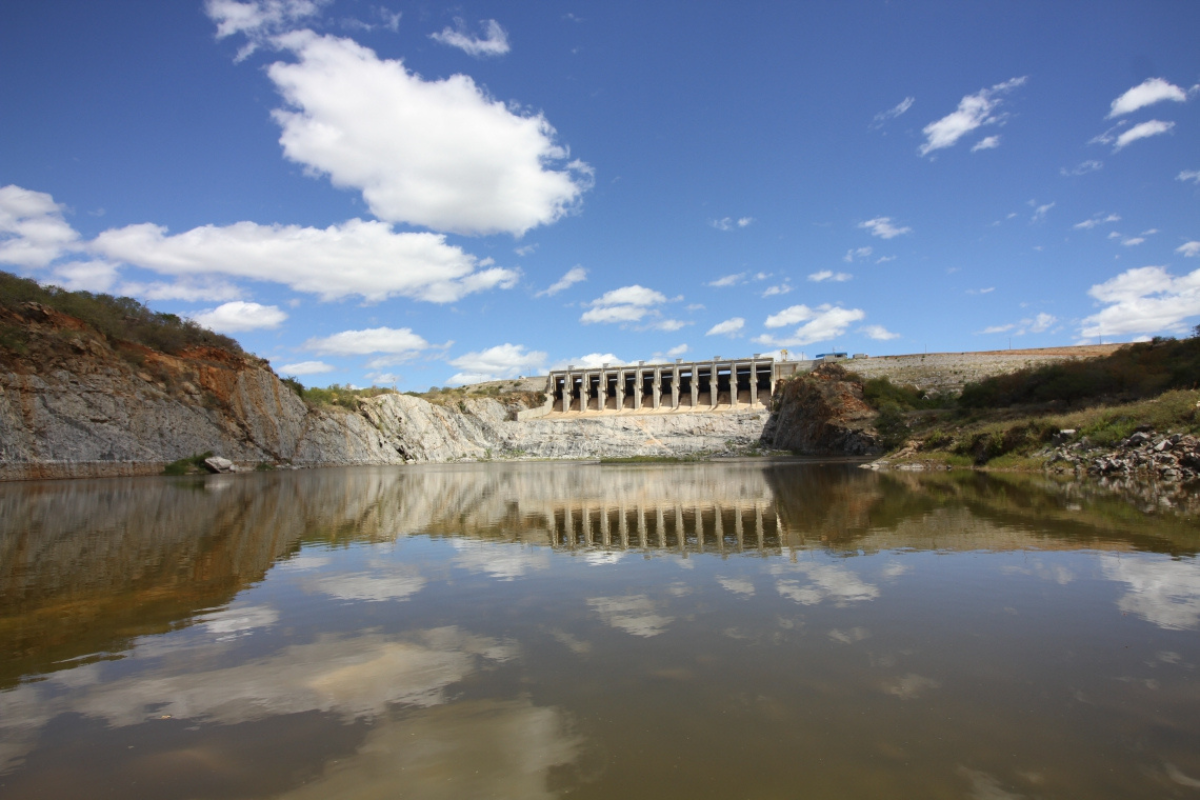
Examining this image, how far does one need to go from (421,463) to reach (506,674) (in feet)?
181

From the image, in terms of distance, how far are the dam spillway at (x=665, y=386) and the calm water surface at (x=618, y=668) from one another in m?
59.8

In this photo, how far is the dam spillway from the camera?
229 ft

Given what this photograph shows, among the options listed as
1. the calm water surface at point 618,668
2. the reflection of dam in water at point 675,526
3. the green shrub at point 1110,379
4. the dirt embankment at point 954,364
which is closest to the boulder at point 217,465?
the reflection of dam in water at point 675,526

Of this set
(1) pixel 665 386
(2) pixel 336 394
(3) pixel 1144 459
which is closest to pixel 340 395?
(2) pixel 336 394

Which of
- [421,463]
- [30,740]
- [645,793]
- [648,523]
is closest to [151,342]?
[421,463]

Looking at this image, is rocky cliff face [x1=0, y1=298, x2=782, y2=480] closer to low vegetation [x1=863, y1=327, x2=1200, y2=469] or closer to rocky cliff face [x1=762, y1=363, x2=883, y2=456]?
rocky cliff face [x1=762, y1=363, x2=883, y2=456]

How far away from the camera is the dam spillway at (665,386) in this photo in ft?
229

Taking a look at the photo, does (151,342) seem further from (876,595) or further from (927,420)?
(927,420)

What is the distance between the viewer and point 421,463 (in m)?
57.5

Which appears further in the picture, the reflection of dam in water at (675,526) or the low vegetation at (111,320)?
the low vegetation at (111,320)

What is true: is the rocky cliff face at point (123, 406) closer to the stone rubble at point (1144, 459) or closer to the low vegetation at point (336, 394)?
the low vegetation at point (336, 394)

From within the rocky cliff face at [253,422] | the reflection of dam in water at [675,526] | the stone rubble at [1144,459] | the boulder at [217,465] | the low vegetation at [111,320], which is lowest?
the reflection of dam in water at [675,526]

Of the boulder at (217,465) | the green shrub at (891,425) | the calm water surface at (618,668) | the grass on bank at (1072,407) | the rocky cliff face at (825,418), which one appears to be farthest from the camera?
the rocky cliff face at (825,418)

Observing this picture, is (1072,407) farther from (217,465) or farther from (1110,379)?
(217,465)
